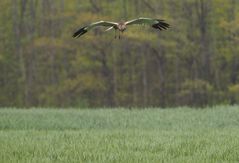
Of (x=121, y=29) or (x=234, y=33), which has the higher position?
(x=234, y=33)

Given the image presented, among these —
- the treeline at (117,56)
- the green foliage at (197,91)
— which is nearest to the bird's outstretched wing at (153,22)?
the treeline at (117,56)

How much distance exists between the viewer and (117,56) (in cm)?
4469

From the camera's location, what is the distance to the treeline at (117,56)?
4141 cm

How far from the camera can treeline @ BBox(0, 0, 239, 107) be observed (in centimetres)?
4141

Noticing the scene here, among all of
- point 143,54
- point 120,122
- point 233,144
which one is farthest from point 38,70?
point 233,144

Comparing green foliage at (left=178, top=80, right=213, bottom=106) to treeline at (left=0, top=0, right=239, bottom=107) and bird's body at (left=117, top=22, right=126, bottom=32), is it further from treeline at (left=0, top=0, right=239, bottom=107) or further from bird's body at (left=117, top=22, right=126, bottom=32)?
bird's body at (left=117, top=22, right=126, bottom=32)

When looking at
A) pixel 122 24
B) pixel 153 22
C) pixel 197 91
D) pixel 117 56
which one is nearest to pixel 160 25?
pixel 153 22

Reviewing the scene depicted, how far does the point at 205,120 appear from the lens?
2117cm

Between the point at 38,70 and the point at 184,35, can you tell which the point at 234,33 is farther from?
the point at 38,70

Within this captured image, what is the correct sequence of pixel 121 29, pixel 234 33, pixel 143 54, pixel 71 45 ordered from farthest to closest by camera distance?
1. pixel 143 54
2. pixel 71 45
3. pixel 234 33
4. pixel 121 29

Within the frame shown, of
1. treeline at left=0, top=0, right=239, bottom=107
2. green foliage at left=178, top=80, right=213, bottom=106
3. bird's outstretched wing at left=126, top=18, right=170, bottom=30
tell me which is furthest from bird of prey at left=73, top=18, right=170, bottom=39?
green foliage at left=178, top=80, right=213, bottom=106

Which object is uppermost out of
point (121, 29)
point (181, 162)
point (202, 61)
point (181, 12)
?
point (181, 12)

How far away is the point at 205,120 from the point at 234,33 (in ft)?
62.9

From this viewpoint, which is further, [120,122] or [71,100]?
[71,100]
